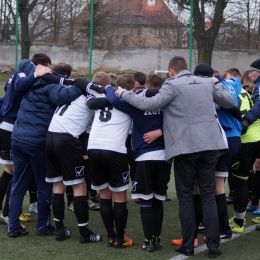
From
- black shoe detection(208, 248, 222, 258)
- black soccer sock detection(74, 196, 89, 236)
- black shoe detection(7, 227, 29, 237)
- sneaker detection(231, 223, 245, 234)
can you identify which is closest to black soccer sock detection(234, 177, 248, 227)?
sneaker detection(231, 223, 245, 234)

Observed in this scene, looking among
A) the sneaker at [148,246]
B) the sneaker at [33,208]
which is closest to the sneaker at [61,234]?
the sneaker at [148,246]

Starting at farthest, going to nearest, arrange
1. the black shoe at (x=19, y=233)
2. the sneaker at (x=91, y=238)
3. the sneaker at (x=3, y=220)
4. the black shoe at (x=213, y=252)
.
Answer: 1. the sneaker at (x=3, y=220)
2. the black shoe at (x=19, y=233)
3. the sneaker at (x=91, y=238)
4. the black shoe at (x=213, y=252)

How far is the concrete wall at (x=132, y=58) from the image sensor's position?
1448 cm

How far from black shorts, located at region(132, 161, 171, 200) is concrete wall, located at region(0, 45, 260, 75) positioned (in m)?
8.78

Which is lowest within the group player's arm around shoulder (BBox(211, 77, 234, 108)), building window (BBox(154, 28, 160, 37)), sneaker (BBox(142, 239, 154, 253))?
sneaker (BBox(142, 239, 154, 253))

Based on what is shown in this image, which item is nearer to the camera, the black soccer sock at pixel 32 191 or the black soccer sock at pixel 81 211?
the black soccer sock at pixel 81 211

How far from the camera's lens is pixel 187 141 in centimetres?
487

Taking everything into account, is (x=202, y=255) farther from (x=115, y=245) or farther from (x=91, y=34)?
(x=91, y=34)

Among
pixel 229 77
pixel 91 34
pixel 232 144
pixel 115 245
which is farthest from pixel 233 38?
pixel 115 245

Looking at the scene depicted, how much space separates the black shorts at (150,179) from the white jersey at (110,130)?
295mm

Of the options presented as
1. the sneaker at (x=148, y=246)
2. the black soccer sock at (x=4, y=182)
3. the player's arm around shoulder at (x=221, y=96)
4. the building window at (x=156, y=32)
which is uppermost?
the building window at (x=156, y=32)

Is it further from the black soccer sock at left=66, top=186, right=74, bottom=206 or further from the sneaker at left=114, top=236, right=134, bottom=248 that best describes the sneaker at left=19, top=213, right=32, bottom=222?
the sneaker at left=114, top=236, right=134, bottom=248

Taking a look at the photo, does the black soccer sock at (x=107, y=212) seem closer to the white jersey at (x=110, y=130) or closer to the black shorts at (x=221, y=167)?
the white jersey at (x=110, y=130)

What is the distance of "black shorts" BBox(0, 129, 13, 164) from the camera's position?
20.4 ft
